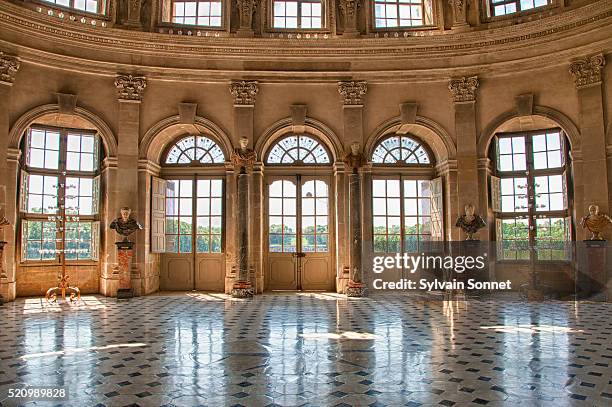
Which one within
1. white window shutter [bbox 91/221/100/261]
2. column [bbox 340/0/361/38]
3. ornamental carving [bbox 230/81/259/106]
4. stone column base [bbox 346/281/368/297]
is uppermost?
column [bbox 340/0/361/38]

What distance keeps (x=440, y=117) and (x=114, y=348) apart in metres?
9.69

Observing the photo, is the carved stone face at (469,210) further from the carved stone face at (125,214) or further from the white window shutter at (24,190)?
the white window shutter at (24,190)

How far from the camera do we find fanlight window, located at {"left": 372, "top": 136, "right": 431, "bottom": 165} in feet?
46.1

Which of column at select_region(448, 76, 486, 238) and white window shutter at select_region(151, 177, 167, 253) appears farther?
white window shutter at select_region(151, 177, 167, 253)

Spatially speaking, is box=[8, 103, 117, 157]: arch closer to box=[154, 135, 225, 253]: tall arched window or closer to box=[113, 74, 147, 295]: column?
box=[113, 74, 147, 295]: column

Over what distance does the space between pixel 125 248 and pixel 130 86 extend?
157 inches

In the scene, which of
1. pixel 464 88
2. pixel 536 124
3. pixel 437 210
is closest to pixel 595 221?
pixel 536 124

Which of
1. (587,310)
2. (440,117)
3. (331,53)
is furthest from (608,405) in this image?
(331,53)

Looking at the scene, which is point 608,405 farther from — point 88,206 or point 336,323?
point 88,206

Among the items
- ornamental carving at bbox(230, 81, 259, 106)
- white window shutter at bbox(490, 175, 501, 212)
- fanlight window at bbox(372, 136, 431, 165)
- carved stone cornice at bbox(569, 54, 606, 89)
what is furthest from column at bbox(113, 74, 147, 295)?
carved stone cornice at bbox(569, 54, 606, 89)

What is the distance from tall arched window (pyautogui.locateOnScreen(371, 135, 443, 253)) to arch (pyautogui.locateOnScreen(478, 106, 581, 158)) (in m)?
1.57

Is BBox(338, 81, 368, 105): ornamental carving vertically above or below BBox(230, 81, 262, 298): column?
above

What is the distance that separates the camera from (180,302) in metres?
11.3

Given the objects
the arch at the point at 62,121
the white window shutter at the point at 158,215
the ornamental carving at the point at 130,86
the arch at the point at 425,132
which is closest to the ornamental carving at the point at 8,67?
the arch at the point at 62,121
